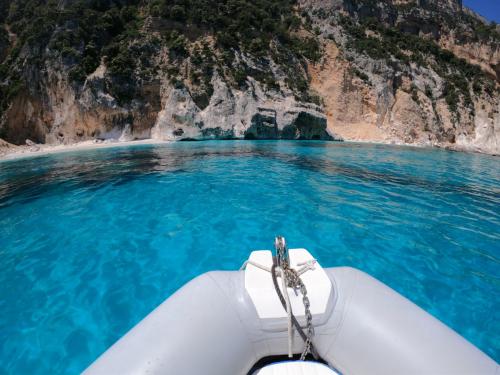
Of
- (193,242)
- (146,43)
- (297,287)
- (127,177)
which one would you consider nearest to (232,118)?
(146,43)

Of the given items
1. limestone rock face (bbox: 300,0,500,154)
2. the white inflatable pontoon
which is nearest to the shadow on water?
the white inflatable pontoon

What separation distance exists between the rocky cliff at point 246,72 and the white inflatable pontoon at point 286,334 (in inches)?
982

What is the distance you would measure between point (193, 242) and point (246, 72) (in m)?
28.9

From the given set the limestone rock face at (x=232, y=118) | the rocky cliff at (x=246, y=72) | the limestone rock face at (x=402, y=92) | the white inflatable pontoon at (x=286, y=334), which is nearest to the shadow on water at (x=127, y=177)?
the white inflatable pontoon at (x=286, y=334)

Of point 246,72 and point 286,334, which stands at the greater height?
point 246,72

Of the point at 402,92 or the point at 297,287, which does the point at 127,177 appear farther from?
the point at 402,92

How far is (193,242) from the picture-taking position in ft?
15.6

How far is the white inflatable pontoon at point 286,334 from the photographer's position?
1.46 metres

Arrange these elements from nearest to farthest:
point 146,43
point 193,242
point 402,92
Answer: point 193,242 → point 146,43 → point 402,92

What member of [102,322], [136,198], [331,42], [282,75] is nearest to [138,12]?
[282,75]

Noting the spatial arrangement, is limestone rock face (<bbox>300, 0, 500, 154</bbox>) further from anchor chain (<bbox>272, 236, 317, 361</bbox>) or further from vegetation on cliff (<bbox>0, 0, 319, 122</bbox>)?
anchor chain (<bbox>272, 236, 317, 361</bbox>)

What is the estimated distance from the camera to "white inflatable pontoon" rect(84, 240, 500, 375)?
1461 mm

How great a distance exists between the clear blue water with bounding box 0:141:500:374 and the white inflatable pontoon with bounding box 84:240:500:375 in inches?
61.9

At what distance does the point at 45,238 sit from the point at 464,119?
4243 cm
